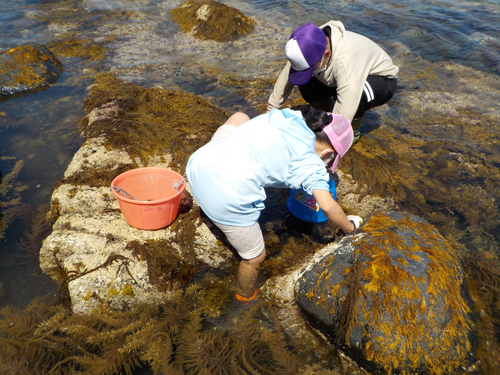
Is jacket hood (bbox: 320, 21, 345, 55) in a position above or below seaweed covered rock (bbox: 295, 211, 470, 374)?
above

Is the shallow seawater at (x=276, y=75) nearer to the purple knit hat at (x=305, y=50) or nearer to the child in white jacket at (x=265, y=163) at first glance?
the child in white jacket at (x=265, y=163)

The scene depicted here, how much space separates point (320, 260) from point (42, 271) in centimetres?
265

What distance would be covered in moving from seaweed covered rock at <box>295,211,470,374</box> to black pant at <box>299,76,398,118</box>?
203cm

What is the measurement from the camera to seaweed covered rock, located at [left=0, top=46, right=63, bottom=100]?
20.1 feet

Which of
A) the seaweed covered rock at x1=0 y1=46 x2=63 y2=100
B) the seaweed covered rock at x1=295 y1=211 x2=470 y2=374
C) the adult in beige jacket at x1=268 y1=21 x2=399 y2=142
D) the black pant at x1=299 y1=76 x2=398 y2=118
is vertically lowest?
the seaweed covered rock at x1=0 y1=46 x2=63 y2=100

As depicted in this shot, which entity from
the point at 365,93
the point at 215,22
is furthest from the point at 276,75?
the point at 365,93

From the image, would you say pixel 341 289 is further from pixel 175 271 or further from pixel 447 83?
pixel 447 83

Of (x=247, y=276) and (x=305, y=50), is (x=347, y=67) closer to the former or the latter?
(x=305, y=50)

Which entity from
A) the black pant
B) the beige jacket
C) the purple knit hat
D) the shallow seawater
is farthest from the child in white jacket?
the black pant

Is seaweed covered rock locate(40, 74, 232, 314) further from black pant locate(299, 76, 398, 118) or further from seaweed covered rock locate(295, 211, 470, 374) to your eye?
black pant locate(299, 76, 398, 118)

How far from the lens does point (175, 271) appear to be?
336cm

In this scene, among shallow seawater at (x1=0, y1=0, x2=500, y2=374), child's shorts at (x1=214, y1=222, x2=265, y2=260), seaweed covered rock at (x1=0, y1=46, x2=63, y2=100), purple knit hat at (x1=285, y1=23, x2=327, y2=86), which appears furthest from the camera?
seaweed covered rock at (x1=0, y1=46, x2=63, y2=100)

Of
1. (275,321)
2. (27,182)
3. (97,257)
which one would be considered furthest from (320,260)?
(27,182)

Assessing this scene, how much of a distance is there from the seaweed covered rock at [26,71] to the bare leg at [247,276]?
18.0 feet
